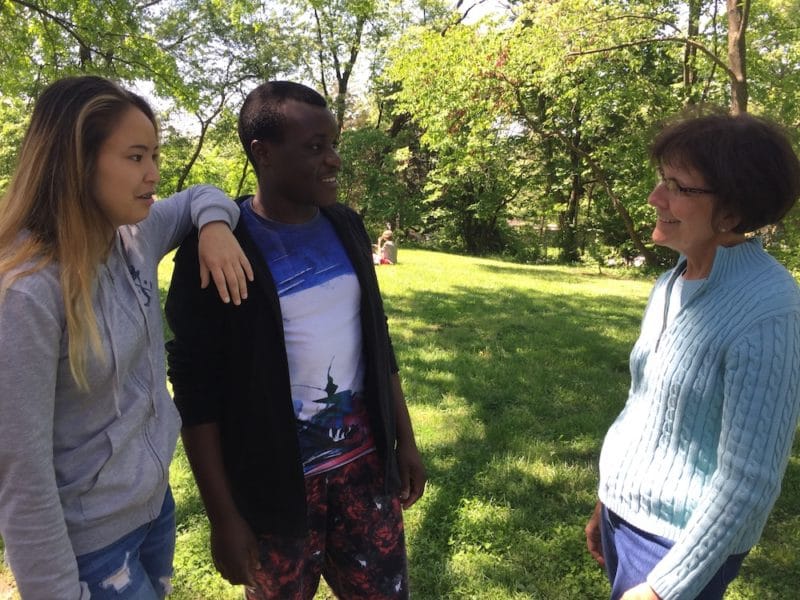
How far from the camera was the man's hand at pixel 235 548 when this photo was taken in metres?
1.56

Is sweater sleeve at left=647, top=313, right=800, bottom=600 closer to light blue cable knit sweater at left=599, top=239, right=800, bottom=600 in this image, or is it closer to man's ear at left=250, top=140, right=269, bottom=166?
light blue cable knit sweater at left=599, top=239, right=800, bottom=600

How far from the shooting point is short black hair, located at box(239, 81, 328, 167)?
162 cm

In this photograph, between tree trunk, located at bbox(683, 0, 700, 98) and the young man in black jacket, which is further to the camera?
tree trunk, located at bbox(683, 0, 700, 98)

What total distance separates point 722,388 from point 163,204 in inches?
63.6

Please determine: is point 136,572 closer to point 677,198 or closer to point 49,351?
point 49,351

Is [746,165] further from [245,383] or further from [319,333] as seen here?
[245,383]

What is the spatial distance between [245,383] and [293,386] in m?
0.15

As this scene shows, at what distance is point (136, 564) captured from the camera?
1420 millimetres

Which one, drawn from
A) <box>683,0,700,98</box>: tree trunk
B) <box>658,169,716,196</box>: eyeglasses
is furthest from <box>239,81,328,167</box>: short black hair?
<box>683,0,700,98</box>: tree trunk

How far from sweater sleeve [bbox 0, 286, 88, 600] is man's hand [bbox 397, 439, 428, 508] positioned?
106 cm

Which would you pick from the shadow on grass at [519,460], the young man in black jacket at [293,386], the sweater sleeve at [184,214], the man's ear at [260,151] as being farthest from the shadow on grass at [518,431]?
the man's ear at [260,151]

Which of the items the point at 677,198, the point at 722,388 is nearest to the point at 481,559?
the point at 722,388

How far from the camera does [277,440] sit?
1.55m

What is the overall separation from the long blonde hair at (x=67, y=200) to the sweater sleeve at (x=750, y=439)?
1397mm
